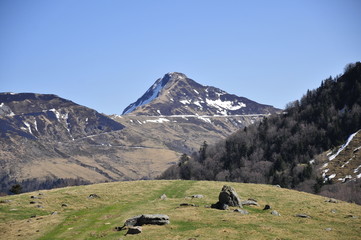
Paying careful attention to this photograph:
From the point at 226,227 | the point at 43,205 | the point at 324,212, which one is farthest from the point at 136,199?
the point at 324,212

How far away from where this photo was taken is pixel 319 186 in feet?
615

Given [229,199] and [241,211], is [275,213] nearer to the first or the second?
[241,211]

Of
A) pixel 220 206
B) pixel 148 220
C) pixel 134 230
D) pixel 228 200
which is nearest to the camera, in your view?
pixel 134 230

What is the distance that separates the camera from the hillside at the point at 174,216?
40062 millimetres

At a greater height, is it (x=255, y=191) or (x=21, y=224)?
(x=255, y=191)

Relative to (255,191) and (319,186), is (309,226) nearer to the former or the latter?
(255,191)

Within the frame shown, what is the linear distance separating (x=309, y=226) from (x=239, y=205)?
39.7 ft

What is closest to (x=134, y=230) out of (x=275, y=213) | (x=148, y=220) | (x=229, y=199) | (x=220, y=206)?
(x=148, y=220)

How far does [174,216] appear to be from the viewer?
47.0m

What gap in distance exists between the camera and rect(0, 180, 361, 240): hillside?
4006cm

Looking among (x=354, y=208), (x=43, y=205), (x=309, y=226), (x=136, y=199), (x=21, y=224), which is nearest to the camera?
(x=309, y=226)

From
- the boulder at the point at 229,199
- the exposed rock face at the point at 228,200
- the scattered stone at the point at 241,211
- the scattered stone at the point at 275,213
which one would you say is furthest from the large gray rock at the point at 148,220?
the scattered stone at the point at 275,213

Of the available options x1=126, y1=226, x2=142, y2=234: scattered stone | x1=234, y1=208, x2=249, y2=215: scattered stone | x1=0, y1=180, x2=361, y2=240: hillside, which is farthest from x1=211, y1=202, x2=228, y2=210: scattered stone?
x1=126, y1=226, x2=142, y2=234: scattered stone

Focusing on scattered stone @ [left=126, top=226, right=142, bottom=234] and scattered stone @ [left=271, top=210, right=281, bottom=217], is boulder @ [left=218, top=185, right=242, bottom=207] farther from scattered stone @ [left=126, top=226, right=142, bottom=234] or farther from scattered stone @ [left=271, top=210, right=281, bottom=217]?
scattered stone @ [left=126, top=226, right=142, bottom=234]
